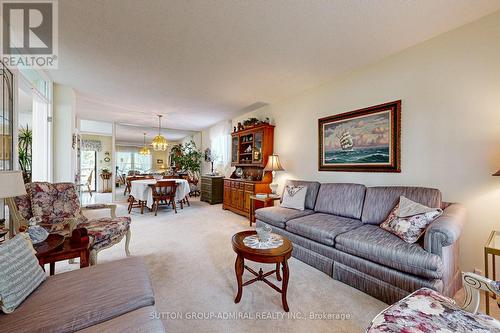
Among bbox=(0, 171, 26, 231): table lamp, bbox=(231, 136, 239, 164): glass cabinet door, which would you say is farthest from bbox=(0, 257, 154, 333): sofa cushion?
bbox=(231, 136, 239, 164): glass cabinet door

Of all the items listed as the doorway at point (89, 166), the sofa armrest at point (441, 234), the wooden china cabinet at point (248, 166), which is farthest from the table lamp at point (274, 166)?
the doorway at point (89, 166)

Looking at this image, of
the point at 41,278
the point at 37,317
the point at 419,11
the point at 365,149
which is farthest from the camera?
the point at 365,149

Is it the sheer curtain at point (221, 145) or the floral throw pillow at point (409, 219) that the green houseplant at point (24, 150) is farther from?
the floral throw pillow at point (409, 219)

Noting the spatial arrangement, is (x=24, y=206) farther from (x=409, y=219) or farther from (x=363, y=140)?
(x=363, y=140)

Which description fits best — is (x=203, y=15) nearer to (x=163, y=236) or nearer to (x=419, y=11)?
(x=419, y=11)

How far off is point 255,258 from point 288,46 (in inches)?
92.5

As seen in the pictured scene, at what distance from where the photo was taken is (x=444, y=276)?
5.51 feet

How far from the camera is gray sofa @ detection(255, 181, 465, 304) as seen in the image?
1.68 meters

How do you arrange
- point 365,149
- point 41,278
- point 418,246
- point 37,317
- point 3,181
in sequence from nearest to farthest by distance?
point 37,317
point 41,278
point 3,181
point 418,246
point 365,149

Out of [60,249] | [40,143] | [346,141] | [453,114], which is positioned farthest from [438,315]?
[40,143]

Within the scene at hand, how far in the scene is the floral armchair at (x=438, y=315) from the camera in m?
1.01

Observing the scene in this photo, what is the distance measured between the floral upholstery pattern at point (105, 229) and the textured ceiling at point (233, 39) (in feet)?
6.95

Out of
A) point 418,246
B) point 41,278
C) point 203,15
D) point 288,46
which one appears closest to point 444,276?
point 418,246

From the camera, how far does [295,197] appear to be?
11.1 feet
